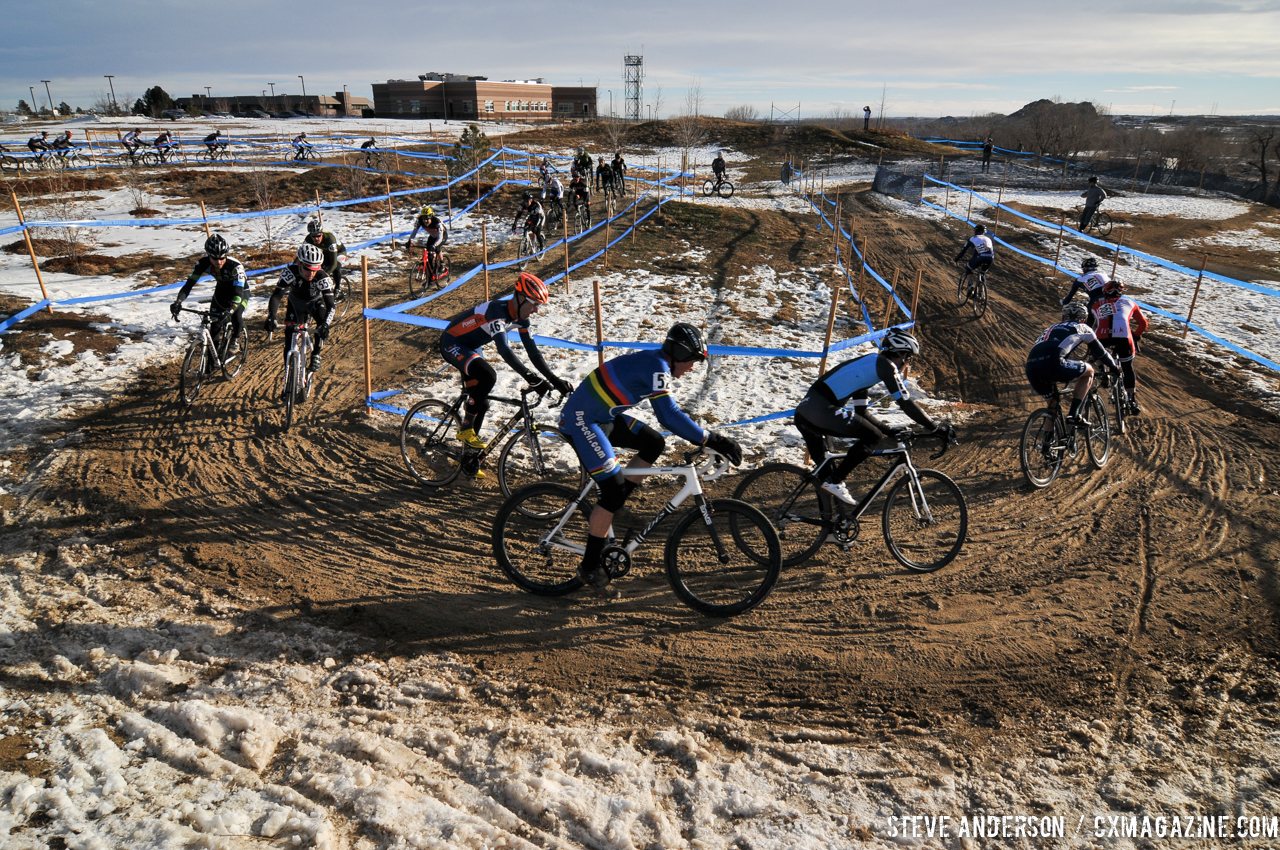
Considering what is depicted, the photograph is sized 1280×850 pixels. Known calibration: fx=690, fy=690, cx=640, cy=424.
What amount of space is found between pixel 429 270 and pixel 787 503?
11.4 metres

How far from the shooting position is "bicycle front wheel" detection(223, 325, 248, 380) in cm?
981

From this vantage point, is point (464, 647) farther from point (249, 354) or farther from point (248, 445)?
point (249, 354)

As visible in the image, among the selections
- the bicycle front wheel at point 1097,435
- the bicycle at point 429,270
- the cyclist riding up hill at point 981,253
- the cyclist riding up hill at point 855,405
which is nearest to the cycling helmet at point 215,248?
the bicycle at point 429,270

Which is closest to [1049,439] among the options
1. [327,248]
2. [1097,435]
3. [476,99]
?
[1097,435]

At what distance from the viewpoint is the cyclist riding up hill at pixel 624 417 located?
16.6 ft

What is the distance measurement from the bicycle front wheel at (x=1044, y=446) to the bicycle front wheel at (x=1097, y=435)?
0.67 metres

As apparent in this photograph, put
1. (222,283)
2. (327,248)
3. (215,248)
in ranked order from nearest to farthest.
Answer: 1. (215,248)
2. (222,283)
3. (327,248)

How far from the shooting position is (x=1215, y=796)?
4.11 metres

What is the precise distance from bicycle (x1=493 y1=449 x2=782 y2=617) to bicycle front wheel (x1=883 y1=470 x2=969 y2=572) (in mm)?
1333

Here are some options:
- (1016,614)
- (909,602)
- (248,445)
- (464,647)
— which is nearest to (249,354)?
(248,445)

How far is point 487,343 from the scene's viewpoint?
7.09 meters

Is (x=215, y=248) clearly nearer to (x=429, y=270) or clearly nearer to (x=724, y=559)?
(x=429, y=270)

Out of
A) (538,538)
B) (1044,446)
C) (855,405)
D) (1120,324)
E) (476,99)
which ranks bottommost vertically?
(538,538)

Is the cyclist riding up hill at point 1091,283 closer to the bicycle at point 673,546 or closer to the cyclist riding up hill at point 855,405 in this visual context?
the cyclist riding up hill at point 855,405
